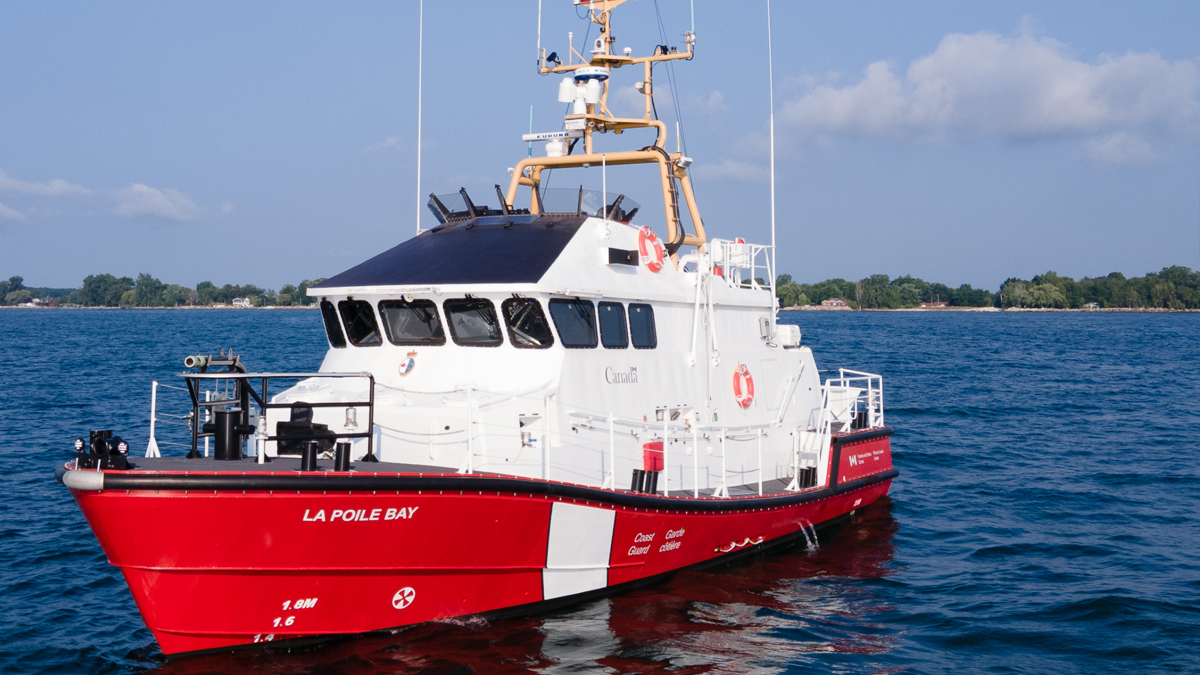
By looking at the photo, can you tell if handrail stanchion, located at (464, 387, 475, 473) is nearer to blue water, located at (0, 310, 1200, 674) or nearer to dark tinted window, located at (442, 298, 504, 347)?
dark tinted window, located at (442, 298, 504, 347)

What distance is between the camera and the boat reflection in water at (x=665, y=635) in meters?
7.35

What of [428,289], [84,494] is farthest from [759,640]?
[84,494]

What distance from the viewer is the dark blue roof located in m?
8.70

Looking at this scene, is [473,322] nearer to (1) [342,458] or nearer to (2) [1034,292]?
(1) [342,458]

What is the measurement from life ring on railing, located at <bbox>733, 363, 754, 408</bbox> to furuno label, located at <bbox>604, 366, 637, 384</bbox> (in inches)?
81.3

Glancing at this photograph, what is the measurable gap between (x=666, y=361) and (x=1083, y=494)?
28.8ft

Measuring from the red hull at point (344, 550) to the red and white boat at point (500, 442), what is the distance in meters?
0.02

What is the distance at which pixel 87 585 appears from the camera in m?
9.82

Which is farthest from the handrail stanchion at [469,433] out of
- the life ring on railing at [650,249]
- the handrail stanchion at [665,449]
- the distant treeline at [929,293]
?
the distant treeline at [929,293]

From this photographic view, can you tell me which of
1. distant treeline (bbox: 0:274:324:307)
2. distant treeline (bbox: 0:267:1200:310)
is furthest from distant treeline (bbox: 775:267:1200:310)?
distant treeline (bbox: 0:274:324:307)

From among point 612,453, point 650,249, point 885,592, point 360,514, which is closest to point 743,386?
point 650,249

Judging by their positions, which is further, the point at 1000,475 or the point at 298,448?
the point at 1000,475

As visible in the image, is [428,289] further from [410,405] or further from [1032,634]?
[1032,634]

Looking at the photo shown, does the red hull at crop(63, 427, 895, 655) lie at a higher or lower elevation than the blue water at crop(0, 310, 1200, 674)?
higher
